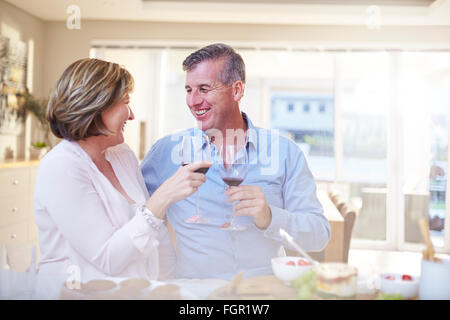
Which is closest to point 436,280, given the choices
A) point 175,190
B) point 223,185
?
point 175,190

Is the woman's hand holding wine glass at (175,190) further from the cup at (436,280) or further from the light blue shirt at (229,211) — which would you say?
the cup at (436,280)

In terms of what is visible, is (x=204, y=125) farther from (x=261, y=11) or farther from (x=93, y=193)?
(x=261, y=11)

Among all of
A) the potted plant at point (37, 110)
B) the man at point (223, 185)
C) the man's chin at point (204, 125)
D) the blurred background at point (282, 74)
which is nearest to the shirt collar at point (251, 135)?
the man at point (223, 185)

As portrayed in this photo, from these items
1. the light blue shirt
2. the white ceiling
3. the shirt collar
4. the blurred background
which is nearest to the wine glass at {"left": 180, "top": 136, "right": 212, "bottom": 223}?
the light blue shirt

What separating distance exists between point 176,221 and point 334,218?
1.01 meters

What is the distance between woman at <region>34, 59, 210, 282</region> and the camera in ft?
3.18

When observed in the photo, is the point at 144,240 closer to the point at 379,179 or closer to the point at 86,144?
the point at 86,144

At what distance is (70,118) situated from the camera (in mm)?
1037

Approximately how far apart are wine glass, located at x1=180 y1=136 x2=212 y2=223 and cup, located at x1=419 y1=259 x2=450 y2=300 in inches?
18.7

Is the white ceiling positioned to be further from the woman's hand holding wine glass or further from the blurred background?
the woman's hand holding wine glass

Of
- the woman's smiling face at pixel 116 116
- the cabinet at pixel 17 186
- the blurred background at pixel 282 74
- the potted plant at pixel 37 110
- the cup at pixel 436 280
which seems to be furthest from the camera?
the potted plant at pixel 37 110

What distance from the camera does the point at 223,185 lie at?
1.31 m

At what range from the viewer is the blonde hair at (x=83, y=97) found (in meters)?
1.03

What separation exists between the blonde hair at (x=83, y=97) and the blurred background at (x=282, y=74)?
1740 millimetres
